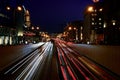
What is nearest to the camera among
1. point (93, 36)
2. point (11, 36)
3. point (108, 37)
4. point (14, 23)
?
point (108, 37)

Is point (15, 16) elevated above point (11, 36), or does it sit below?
above

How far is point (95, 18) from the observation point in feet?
481

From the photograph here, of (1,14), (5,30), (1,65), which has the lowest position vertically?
(1,65)

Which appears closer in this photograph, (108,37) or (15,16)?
(108,37)

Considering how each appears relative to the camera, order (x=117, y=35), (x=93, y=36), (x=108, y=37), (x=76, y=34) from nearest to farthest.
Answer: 1. (x=117, y=35)
2. (x=108, y=37)
3. (x=93, y=36)
4. (x=76, y=34)

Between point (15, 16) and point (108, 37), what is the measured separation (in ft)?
150

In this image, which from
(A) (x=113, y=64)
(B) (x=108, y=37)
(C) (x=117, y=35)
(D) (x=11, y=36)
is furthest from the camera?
(D) (x=11, y=36)

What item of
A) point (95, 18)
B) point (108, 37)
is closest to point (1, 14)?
point (108, 37)

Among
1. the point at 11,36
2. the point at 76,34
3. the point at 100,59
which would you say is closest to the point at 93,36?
the point at 76,34

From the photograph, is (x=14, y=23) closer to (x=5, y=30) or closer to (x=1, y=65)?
(x=5, y=30)

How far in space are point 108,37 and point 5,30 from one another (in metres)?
34.9

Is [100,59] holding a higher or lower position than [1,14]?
lower

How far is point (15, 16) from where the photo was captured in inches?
4259

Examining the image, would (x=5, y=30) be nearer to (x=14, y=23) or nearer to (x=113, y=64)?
(x=14, y=23)
